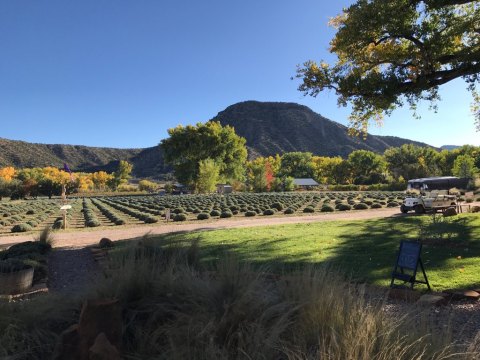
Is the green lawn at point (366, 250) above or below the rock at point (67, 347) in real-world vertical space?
below

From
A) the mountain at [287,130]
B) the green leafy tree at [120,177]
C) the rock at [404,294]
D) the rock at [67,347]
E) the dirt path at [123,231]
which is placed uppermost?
the mountain at [287,130]

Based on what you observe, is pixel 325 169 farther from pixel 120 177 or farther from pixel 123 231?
pixel 123 231

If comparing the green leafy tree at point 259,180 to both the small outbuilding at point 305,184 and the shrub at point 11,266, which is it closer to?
the small outbuilding at point 305,184

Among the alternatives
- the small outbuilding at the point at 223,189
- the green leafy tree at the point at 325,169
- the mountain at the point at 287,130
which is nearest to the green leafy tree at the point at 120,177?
the mountain at the point at 287,130

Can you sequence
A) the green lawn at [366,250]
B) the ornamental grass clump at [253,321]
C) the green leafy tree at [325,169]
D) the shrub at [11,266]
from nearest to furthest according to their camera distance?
the ornamental grass clump at [253,321]
the green lawn at [366,250]
the shrub at [11,266]
the green leafy tree at [325,169]

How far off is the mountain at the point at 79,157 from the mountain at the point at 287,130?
38.4 m

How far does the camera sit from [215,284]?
12.5ft

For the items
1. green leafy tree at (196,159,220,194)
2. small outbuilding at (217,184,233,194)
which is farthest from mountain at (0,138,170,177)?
green leafy tree at (196,159,220,194)

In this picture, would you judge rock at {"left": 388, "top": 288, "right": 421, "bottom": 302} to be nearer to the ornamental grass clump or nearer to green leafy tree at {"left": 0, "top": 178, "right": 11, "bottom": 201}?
the ornamental grass clump

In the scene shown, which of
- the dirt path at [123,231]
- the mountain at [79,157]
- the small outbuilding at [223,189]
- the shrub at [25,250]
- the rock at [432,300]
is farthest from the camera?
the mountain at [79,157]

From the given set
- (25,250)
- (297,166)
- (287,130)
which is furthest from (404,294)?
(287,130)

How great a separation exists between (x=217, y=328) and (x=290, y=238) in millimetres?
9322

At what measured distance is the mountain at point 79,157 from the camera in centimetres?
13650

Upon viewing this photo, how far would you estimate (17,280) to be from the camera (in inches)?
279
